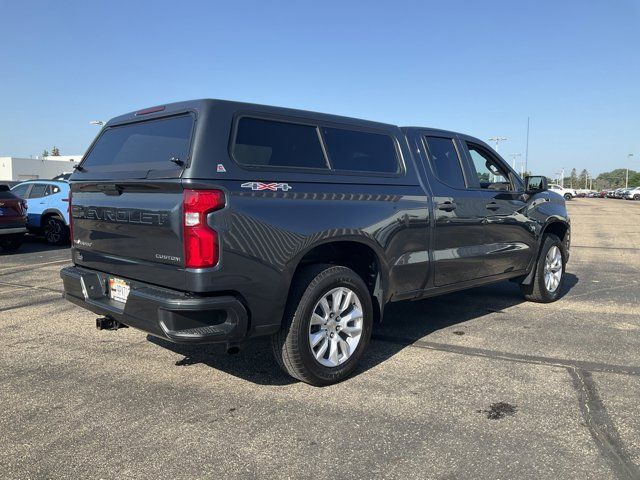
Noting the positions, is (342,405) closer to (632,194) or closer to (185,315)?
(185,315)

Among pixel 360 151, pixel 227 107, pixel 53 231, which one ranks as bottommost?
pixel 53 231

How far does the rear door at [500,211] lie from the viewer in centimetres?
539

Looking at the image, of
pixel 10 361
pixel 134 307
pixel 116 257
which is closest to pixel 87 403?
pixel 134 307

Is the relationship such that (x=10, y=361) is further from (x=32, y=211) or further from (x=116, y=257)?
(x=32, y=211)

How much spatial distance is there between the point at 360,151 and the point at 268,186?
1156 mm

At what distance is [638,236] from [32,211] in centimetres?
1657

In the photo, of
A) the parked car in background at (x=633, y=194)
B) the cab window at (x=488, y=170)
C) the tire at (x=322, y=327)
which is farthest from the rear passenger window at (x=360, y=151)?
the parked car in background at (x=633, y=194)

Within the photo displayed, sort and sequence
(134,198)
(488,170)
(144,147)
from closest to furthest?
(134,198) → (144,147) → (488,170)

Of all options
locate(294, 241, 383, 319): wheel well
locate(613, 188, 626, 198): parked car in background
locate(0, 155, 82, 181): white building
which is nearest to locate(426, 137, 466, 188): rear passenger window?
locate(294, 241, 383, 319): wheel well

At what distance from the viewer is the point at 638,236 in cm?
1528

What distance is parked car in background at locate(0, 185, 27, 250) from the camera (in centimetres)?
1090

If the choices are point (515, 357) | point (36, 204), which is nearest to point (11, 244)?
point (36, 204)

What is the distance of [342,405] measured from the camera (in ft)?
11.6

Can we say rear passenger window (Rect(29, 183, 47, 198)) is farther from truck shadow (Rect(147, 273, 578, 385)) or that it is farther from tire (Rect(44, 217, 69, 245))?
truck shadow (Rect(147, 273, 578, 385))
